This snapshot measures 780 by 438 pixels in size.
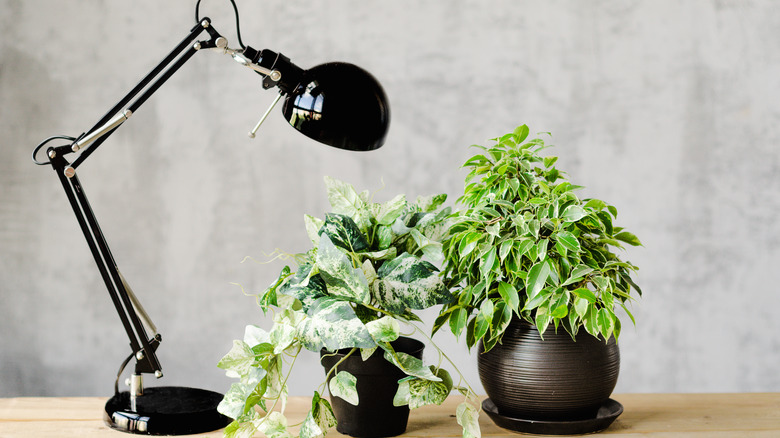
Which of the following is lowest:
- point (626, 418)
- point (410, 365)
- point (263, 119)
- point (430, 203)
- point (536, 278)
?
point (626, 418)

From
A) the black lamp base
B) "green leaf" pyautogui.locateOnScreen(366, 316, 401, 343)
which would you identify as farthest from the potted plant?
the black lamp base

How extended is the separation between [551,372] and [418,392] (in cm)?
18

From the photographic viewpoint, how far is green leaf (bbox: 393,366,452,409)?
32.9 inches

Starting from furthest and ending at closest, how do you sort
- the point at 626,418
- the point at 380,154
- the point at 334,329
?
the point at 380,154
the point at 626,418
the point at 334,329

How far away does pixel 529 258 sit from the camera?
88 cm

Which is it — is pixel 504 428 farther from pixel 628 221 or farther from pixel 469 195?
pixel 628 221

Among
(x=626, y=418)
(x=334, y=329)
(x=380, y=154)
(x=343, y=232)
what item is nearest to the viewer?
(x=334, y=329)

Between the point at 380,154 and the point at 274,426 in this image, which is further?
the point at 380,154

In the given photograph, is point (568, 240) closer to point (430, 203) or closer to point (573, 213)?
point (573, 213)

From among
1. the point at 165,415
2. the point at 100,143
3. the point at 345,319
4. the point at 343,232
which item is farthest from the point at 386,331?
the point at 100,143

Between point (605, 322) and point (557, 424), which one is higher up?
point (605, 322)

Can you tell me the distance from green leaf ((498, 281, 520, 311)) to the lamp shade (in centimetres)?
26

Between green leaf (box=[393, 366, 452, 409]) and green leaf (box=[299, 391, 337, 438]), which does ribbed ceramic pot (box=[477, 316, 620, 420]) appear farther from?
green leaf (box=[299, 391, 337, 438])

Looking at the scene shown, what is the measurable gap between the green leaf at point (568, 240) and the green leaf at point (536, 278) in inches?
1.4
